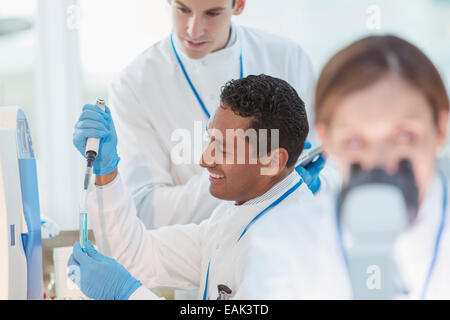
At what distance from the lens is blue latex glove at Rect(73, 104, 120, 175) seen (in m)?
1.44

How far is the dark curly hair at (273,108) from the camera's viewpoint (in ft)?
4.61

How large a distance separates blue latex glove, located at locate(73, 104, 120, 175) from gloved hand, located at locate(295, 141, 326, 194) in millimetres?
518

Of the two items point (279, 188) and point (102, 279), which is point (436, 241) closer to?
point (279, 188)

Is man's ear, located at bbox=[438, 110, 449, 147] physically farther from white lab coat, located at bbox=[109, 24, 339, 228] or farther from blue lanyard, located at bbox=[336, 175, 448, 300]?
white lab coat, located at bbox=[109, 24, 339, 228]

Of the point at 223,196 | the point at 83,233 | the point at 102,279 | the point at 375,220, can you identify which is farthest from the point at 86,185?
the point at 375,220

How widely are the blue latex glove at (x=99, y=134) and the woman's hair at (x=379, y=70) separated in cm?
63

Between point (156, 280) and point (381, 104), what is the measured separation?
2.87 ft

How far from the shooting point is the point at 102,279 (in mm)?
1318

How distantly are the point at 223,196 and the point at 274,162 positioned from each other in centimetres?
17

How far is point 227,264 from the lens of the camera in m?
1.46

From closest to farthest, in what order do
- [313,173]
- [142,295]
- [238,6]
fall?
[142,295]
[313,173]
[238,6]

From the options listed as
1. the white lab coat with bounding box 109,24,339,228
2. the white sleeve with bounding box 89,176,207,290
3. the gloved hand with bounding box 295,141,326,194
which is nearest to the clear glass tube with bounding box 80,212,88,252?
the white sleeve with bounding box 89,176,207,290

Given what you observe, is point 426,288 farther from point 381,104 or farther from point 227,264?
point 227,264

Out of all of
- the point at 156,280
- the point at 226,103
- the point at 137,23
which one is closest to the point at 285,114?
the point at 226,103
